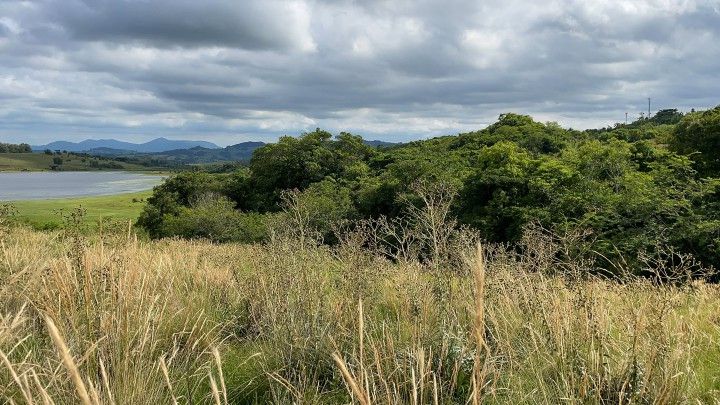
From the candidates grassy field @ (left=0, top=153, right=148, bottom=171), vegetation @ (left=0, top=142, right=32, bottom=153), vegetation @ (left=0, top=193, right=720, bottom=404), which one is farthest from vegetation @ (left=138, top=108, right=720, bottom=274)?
vegetation @ (left=0, top=142, right=32, bottom=153)

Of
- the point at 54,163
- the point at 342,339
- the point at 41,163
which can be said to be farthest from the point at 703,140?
the point at 41,163

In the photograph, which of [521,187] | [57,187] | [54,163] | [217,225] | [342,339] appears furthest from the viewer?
[54,163]

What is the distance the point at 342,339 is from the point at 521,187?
843 inches

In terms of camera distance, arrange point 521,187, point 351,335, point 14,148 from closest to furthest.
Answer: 1. point 351,335
2. point 521,187
3. point 14,148

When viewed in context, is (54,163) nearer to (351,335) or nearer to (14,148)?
(14,148)

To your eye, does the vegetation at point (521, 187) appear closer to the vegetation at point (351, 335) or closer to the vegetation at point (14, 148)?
the vegetation at point (351, 335)

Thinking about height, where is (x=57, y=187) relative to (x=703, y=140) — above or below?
below

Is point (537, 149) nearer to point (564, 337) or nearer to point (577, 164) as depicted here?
point (577, 164)

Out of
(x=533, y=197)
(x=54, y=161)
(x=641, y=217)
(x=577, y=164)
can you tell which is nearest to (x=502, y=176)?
(x=533, y=197)

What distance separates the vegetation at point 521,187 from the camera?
15.8 metres

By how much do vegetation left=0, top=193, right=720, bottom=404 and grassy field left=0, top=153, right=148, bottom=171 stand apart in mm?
163965

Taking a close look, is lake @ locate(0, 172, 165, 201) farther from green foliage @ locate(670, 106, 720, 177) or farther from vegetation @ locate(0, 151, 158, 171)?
green foliage @ locate(670, 106, 720, 177)

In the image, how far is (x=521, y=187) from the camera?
23344mm

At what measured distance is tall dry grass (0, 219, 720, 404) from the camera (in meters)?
2.49
